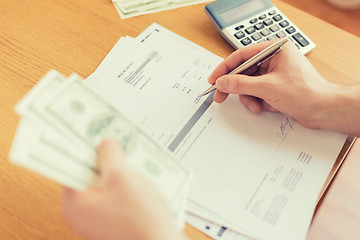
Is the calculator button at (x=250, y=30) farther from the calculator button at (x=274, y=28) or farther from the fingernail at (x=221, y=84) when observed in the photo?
the fingernail at (x=221, y=84)

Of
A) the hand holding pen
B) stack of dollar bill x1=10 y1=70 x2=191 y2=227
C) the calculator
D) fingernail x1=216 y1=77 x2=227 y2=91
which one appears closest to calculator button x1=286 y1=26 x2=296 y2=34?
the calculator

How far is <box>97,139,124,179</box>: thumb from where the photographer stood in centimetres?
33

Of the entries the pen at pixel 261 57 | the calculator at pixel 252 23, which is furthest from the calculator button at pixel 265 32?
Result: the pen at pixel 261 57

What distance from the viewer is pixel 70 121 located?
0.38 meters

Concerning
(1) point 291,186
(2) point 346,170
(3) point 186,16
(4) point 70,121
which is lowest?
(4) point 70,121

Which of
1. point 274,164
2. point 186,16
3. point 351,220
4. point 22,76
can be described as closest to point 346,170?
point 351,220

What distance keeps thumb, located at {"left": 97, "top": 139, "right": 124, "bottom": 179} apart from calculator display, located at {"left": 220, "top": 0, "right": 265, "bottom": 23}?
1.41ft

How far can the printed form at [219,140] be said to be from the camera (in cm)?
47

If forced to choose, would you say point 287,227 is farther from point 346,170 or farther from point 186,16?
point 186,16

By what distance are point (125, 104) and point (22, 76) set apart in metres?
0.20

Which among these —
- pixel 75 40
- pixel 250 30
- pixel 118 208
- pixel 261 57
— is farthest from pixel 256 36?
pixel 118 208

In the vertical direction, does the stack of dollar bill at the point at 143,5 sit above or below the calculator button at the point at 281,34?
below

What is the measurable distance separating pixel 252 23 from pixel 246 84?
0.19 m

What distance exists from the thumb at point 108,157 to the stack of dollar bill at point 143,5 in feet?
1.37
